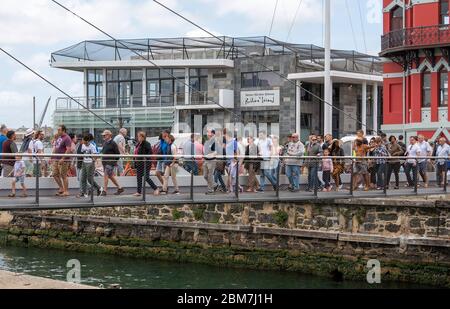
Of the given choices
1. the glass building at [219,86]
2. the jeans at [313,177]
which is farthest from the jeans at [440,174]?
the glass building at [219,86]

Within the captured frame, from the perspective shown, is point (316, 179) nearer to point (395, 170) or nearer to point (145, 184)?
point (395, 170)

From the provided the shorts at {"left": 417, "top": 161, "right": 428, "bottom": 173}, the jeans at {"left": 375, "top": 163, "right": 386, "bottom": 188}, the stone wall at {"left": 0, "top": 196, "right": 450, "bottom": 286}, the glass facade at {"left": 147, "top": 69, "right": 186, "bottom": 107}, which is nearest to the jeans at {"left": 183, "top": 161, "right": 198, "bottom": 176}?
the jeans at {"left": 375, "top": 163, "right": 386, "bottom": 188}

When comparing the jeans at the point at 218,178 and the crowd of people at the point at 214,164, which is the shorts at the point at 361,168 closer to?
the crowd of people at the point at 214,164

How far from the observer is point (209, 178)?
17.8 metres

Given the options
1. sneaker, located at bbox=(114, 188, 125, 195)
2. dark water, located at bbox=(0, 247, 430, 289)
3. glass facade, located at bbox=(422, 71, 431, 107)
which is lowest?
dark water, located at bbox=(0, 247, 430, 289)

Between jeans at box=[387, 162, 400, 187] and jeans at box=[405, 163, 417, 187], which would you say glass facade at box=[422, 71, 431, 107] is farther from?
jeans at box=[387, 162, 400, 187]

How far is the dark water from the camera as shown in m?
22.6

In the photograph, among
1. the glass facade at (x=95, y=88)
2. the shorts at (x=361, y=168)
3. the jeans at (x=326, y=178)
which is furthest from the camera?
the glass facade at (x=95, y=88)

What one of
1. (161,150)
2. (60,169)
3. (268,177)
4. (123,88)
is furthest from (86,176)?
(123,88)

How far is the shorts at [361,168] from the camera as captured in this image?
64.1 ft

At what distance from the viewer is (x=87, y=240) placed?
29844 mm

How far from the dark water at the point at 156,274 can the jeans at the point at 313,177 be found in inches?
179

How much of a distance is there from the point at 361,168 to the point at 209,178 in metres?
4.21
